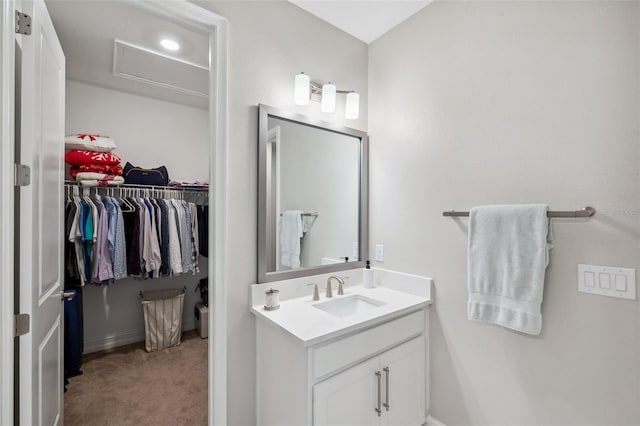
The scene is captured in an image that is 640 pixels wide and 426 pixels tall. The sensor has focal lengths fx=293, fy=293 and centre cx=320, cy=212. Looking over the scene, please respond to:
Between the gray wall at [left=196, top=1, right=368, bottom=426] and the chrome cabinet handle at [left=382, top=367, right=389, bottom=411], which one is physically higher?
the gray wall at [left=196, top=1, right=368, bottom=426]

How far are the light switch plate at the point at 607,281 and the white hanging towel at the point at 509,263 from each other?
14 centimetres

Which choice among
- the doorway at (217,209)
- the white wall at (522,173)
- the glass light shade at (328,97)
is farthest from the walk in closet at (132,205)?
the white wall at (522,173)

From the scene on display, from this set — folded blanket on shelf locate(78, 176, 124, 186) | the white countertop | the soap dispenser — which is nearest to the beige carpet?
the white countertop

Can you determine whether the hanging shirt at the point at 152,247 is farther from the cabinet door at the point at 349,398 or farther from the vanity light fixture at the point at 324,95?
the cabinet door at the point at 349,398

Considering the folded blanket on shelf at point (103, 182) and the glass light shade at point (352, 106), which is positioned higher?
the glass light shade at point (352, 106)

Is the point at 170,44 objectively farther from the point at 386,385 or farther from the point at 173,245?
the point at 386,385

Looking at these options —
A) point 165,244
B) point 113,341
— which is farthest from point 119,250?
point 113,341

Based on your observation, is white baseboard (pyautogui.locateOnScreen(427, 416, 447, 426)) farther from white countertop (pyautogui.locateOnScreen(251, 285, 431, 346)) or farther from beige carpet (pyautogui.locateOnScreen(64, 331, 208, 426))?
beige carpet (pyautogui.locateOnScreen(64, 331, 208, 426))

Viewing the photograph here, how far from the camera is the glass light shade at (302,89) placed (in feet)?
5.55

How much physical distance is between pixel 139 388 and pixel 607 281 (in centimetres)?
288

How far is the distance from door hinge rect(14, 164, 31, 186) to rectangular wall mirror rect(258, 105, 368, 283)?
0.90 metres

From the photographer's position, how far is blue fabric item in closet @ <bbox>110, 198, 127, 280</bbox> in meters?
2.45

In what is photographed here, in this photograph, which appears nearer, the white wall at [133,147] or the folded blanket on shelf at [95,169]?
the folded blanket on shelf at [95,169]

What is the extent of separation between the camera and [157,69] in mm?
2533
